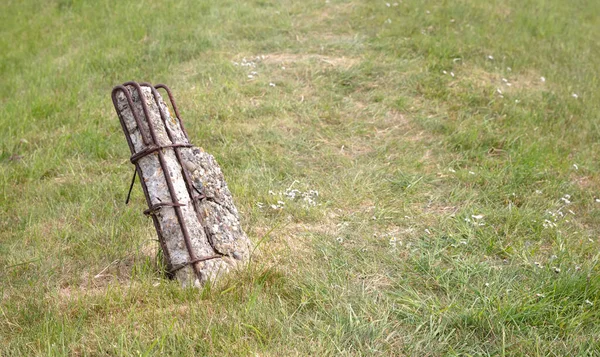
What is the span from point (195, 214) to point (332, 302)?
2.94ft

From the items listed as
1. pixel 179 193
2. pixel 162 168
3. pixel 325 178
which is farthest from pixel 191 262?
pixel 325 178

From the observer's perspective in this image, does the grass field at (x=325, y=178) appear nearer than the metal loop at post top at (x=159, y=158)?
Yes

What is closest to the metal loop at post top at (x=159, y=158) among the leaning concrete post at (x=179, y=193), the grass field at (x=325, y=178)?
the leaning concrete post at (x=179, y=193)

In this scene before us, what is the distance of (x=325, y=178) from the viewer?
4.74m

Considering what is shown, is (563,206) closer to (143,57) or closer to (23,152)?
(23,152)

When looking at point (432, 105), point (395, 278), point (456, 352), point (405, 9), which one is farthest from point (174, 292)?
point (405, 9)

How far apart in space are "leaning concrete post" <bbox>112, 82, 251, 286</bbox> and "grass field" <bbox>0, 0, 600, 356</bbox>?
14 centimetres

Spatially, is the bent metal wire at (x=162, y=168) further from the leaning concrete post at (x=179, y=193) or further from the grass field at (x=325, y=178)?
the grass field at (x=325, y=178)

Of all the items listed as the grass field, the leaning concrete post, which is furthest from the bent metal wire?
the grass field

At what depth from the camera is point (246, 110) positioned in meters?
5.88

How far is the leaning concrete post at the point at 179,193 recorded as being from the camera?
3.19 meters

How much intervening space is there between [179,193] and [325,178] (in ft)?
5.62

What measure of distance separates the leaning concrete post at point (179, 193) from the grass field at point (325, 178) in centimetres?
14

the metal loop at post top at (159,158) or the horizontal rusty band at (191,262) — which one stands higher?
the metal loop at post top at (159,158)
